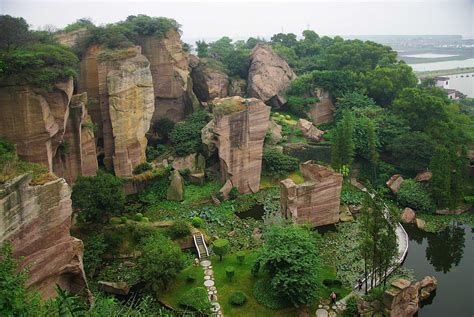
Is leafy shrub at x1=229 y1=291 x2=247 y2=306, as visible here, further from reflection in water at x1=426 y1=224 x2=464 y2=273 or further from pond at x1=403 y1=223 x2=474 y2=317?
reflection in water at x1=426 y1=224 x2=464 y2=273

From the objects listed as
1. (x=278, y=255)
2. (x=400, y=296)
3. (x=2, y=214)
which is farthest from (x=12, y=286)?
(x=400, y=296)

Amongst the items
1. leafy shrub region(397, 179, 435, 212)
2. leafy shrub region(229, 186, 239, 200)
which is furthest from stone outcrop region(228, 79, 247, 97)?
leafy shrub region(397, 179, 435, 212)

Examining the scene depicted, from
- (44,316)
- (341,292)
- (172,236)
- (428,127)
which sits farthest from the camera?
(428,127)

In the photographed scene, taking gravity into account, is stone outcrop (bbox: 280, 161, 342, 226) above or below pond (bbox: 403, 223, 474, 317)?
above

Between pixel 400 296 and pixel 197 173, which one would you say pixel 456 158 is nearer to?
pixel 400 296

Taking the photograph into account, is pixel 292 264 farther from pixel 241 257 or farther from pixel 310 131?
pixel 310 131
